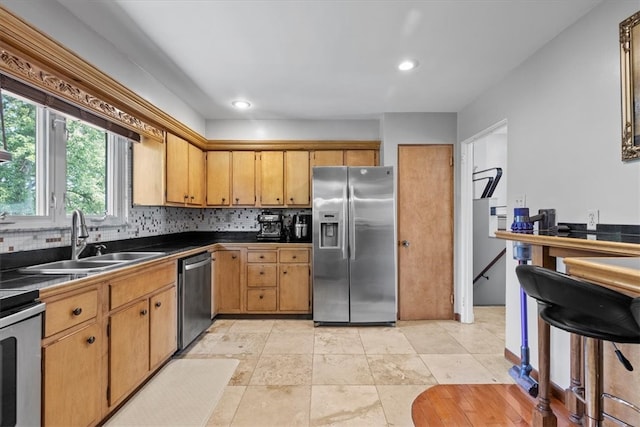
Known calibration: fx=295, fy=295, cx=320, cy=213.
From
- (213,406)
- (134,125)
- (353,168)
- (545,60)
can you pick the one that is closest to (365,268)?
(353,168)

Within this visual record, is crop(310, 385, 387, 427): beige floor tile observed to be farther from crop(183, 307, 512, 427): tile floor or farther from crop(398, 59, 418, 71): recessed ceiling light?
crop(398, 59, 418, 71): recessed ceiling light

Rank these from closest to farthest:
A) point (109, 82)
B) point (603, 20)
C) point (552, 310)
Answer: point (552, 310), point (603, 20), point (109, 82)

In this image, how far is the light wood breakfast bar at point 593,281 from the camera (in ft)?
3.18

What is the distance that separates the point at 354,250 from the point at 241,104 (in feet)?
6.96

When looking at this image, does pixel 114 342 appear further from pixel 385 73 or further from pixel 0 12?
pixel 385 73

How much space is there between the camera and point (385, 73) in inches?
104

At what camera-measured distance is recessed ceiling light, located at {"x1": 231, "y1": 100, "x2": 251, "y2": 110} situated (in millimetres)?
3336

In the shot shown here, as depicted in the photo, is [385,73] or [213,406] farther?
[385,73]

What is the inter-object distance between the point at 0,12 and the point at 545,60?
10.6ft

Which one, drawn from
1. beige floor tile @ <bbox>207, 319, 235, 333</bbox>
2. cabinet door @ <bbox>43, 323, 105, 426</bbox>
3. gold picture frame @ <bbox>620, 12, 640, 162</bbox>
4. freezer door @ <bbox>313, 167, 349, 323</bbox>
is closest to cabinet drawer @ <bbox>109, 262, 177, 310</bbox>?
cabinet door @ <bbox>43, 323, 105, 426</bbox>

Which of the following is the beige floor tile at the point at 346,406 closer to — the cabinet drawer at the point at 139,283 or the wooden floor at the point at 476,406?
the wooden floor at the point at 476,406

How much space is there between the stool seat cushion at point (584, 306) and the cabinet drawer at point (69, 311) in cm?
216

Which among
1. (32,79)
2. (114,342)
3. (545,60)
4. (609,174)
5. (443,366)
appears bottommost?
(443,366)

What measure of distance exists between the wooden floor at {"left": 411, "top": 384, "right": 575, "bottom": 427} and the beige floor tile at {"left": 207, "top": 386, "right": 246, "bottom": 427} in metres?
1.16
